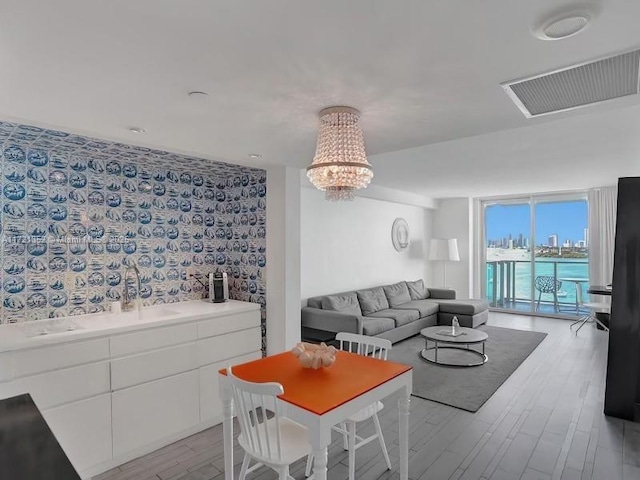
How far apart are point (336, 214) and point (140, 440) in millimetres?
4085

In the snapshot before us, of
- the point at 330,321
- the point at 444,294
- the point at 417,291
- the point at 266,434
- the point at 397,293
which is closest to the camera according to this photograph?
the point at 266,434

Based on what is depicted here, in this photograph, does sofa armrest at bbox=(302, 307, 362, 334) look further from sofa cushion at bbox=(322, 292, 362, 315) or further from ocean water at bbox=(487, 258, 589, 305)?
ocean water at bbox=(487, 258, 589, 305)

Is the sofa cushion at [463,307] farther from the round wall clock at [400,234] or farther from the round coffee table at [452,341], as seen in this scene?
the round wall clock at [400,234]

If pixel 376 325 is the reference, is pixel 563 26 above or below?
above

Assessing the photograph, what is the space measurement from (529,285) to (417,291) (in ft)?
9.00

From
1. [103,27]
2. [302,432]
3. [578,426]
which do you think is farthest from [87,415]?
[578,426]

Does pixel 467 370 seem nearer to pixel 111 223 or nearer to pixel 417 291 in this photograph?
pixel 417 291

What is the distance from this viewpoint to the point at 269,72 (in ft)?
5.55

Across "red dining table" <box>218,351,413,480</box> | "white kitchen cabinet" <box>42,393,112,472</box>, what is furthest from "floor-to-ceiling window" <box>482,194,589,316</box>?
"white kitchen cabinet" <box>42,393,112,472</box>

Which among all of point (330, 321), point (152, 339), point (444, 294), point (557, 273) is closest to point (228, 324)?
point (152, 339)

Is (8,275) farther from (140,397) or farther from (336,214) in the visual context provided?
(336,214)

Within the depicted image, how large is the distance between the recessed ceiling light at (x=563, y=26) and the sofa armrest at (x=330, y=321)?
3794 millimetres

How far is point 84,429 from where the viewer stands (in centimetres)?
246

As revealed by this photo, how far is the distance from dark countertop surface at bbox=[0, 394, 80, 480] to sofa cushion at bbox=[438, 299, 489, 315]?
241 inches
